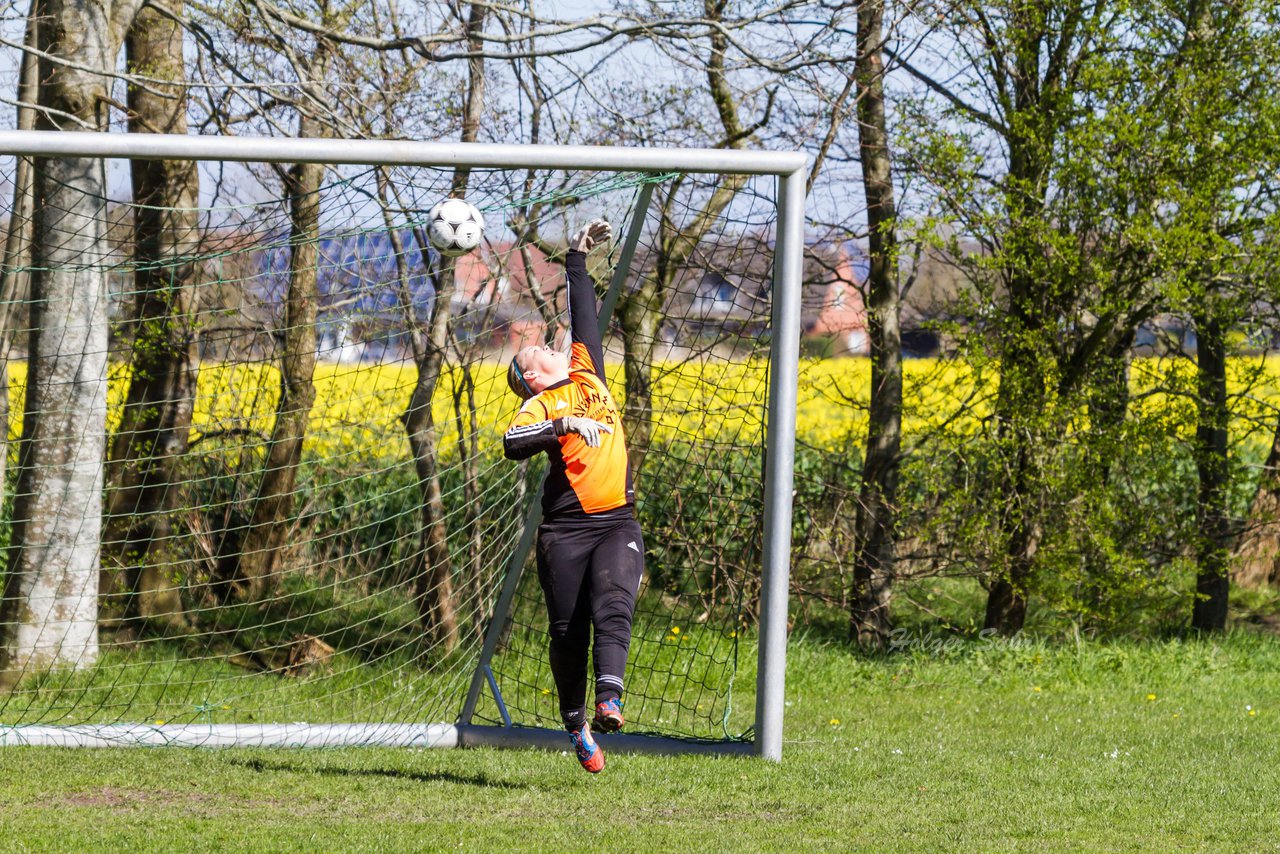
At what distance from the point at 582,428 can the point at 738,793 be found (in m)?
1.76

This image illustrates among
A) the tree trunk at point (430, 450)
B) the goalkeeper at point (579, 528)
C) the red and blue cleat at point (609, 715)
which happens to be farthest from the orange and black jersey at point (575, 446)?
the tree trunk at point (430, 450)

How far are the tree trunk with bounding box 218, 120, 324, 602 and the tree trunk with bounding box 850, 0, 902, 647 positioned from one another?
4.47m

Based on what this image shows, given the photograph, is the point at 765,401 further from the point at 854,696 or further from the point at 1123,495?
the point at 1123,495

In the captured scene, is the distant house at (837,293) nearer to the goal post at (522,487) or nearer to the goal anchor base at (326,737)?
the goal post at (522,487)

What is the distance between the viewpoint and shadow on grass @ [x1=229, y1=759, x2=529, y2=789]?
600 cm

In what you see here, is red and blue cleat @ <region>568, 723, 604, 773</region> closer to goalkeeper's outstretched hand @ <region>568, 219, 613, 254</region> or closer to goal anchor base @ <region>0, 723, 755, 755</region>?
goal anchor base @ <region>0, 723, 755, 755</region>

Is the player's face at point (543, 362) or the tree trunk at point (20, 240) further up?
the tree trunk at point (20, 240)

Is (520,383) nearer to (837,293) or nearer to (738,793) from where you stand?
(738,793)

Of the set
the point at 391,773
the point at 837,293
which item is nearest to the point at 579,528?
the point at 391,773

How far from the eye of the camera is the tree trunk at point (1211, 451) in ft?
33.2

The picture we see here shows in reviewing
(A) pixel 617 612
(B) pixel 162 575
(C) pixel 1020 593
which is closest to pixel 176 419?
(B) pixel 162 575

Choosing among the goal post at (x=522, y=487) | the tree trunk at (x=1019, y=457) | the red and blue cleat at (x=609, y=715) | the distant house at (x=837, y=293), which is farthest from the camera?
the distant house at (x=837, y=293)

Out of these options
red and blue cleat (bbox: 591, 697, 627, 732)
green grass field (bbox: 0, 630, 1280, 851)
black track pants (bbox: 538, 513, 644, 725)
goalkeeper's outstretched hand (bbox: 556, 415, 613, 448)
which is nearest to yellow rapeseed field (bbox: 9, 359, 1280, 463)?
green grass field (bbox: 0, 630, 1280, 851)

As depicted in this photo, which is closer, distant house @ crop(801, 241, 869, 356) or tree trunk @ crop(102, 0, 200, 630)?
tree trunk @ crop(102, 0, 200, 630)
